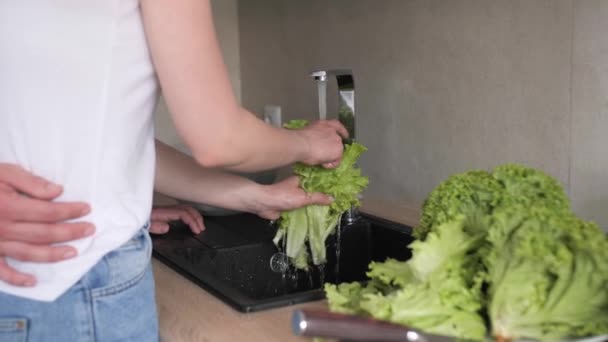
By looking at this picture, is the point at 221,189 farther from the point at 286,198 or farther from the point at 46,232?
the point at 46,232

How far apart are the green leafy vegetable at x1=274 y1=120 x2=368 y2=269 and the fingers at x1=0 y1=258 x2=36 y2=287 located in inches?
23.9

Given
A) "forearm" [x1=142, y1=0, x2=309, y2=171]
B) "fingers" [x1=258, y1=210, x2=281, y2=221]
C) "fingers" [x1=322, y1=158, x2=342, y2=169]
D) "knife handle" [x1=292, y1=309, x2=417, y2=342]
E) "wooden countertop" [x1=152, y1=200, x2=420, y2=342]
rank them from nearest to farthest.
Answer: "knife handle" [x1=292, y1=309, x2=417, y2=342] → "forearm" [x1=142, y1=0, x2=309, y2=171] → "wooden countertop" [x1=152, y1=200, x2=420, y2=342] → "fingers" [x1=322, y1=158, x2=342, y2=169] → "fingers" [x1=258, y1=210, x2=281, y2=221]

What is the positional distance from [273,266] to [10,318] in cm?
71

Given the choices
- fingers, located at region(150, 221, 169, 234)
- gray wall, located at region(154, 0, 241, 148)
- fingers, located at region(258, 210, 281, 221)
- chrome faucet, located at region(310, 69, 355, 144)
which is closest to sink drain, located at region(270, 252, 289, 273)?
fingers, located at region(258, 210, 281, 221)

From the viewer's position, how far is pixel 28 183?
866mm

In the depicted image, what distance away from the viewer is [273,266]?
1.51 metres

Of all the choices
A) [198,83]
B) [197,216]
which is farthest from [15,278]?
[197,216]

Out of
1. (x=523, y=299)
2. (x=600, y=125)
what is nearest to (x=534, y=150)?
(x=600, y=125)

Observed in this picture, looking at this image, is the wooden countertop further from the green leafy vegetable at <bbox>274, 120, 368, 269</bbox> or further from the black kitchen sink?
the green leafy vegetable at <bbox>274, 120, 368, 269</bbox>

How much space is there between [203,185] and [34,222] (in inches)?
20.0

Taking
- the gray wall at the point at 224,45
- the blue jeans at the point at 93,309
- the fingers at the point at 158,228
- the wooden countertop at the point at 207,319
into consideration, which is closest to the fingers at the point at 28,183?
the blue jeans at the point at 93,309

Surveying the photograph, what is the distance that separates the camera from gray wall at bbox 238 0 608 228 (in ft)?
4.34

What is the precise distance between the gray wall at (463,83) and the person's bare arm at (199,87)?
0.66 meters

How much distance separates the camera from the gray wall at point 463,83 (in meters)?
1.32
